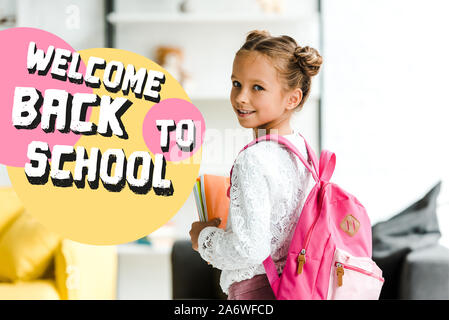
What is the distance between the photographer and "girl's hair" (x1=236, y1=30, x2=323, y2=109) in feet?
2.23

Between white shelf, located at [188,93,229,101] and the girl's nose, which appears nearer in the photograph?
the girl's nose

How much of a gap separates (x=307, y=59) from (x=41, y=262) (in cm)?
102

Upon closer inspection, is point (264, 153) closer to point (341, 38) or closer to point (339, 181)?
point (339, 181)

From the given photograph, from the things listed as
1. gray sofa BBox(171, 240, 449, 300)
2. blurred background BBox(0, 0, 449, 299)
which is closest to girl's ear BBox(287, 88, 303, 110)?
gray sofa BBox(171, 240, 449, 300)

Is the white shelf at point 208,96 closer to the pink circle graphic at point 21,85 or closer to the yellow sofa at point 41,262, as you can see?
the yellow sofa at point 41,262

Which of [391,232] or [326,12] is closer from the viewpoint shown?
[391,232]

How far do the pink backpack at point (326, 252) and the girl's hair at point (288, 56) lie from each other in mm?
93

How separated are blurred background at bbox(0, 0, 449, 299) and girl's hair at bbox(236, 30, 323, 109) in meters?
0.81

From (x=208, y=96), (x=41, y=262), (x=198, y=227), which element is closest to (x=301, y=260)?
(x=198, y=227)

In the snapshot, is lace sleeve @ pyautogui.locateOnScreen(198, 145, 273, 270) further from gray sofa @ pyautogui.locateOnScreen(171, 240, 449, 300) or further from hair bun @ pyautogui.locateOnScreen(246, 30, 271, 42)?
gray sofa @ pyautogui.locateOnScreen(171, 240, 449, 300)

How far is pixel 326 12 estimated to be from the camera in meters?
1.71

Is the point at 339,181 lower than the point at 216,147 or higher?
lower
